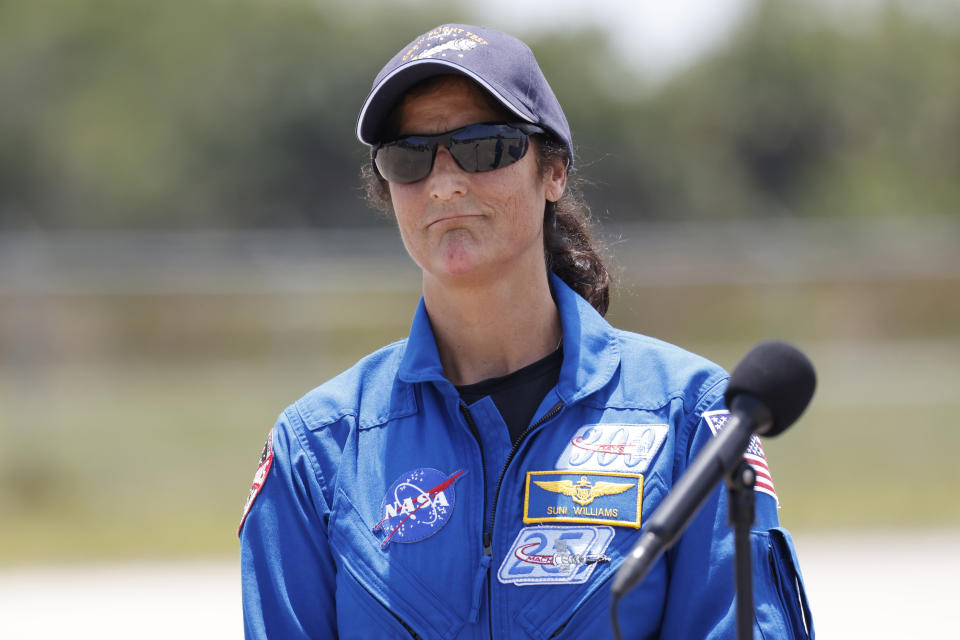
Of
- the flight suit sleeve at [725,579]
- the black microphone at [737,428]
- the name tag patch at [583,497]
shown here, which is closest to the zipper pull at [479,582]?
the name tag patch at [583,497]

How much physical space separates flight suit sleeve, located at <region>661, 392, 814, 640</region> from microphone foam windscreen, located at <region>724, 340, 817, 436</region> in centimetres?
46

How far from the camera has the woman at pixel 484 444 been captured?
7.88ft

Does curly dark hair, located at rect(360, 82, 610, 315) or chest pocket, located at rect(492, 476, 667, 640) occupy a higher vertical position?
curly dark hair, located at rect(360, 82, 610, 315)

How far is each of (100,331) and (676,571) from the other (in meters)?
15.8

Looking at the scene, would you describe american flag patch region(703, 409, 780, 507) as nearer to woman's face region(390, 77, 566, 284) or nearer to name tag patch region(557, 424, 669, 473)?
name tag patch region(557, 424, 669, 473)

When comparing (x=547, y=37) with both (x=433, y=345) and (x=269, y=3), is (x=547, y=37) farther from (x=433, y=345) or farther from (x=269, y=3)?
(x=433, y=345)

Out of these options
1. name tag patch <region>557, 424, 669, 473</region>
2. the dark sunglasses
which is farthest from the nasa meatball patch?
the dark sunglasses

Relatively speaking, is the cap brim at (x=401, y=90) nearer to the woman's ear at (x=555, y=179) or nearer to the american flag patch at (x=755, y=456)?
the woman's ear at (x=555, y=179)

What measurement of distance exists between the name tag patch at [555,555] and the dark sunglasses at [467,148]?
781mm

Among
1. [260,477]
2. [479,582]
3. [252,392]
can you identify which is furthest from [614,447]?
[252,392]

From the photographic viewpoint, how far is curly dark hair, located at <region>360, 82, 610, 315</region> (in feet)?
9.80

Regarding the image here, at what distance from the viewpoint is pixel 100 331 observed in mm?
17141

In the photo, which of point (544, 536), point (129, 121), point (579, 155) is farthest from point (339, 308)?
point (129, 121)

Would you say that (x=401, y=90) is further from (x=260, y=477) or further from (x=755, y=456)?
(x=755, y=456)
